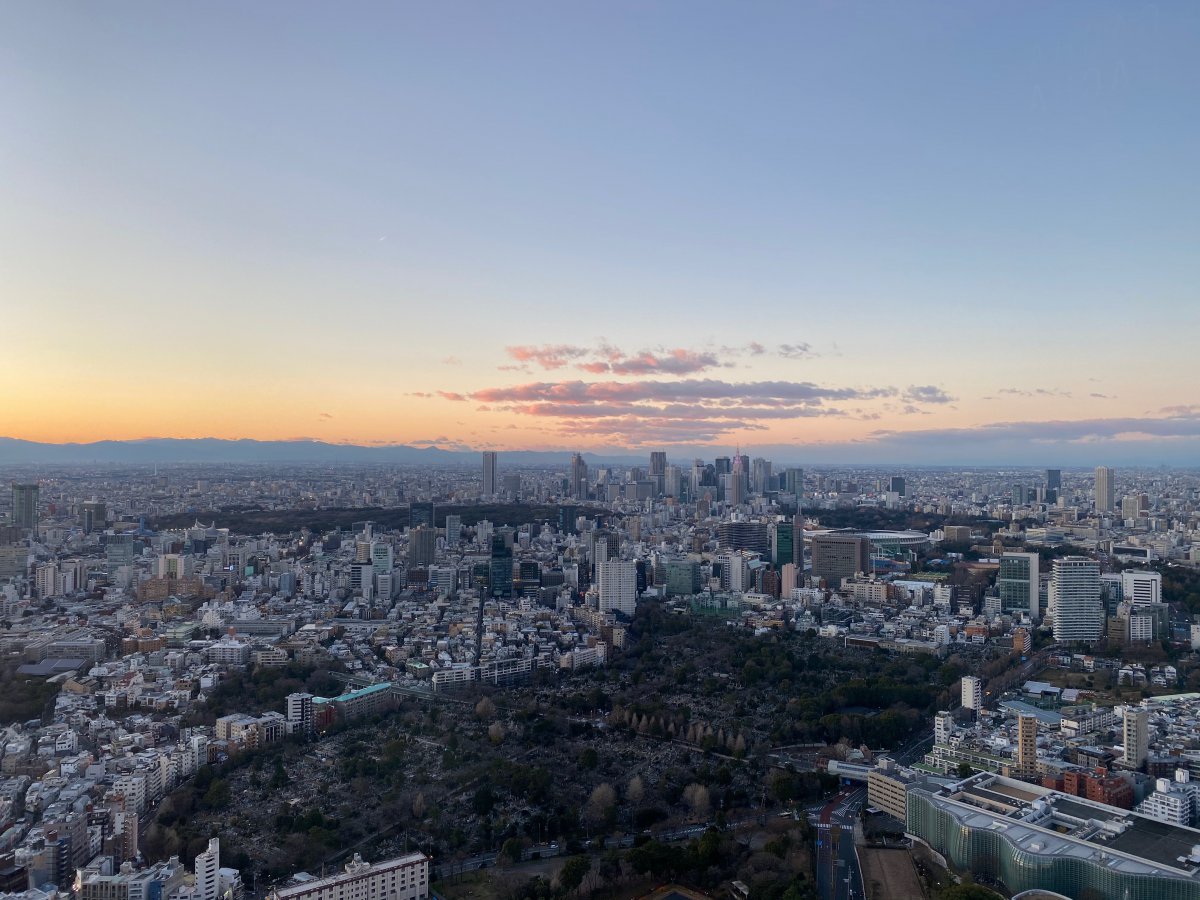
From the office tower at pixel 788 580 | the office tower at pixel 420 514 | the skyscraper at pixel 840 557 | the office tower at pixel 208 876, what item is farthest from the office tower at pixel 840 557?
the office tower at pixel 208 876

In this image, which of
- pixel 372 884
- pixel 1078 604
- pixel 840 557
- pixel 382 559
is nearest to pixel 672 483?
pixel 840 557

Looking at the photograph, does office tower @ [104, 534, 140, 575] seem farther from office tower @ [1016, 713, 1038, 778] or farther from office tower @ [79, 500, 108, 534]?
office tower @ [1016, 713, 1038, 778]

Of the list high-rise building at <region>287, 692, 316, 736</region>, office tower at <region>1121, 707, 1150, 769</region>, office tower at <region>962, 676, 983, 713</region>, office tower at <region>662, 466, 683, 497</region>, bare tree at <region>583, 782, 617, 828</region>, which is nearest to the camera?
bare tree at <region>583, 782, 617, 828</region>

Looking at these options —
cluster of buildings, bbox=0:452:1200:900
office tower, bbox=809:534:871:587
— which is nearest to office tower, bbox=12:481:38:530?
cluster of buildings, bbox=0:452:1200:900

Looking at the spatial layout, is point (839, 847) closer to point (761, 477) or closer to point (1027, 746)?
point (1027, 746)

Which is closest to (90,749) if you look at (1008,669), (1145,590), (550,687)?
(550,687)

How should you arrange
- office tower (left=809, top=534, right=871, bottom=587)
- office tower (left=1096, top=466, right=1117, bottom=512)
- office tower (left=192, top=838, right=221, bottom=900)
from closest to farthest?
office tower (left=192, top=838, right=221, bottom=900)
office tower (left=809, top=534, right=871, bottom=587)
office tower (left=1096, top=466, right=1117, bottom=512)
